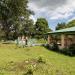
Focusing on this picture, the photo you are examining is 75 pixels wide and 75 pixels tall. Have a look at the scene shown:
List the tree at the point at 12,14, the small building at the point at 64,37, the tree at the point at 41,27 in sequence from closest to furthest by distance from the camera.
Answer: the small building at the point at 64,37, the tree at the point at 12,14, the tree at the point at 41,27

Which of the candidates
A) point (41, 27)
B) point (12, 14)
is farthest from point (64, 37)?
point (41, 27)

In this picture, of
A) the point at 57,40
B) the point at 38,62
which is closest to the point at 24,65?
the point at 38,62

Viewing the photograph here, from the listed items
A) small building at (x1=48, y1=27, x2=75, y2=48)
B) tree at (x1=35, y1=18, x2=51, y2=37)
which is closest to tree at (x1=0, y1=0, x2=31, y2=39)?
small building at (x1=48, y1=27, x2=75, y2=48)

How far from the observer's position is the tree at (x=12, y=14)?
47.0m

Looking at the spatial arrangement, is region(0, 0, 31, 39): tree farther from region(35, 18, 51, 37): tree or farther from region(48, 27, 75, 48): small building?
region(35, 18, 51, 37): tree

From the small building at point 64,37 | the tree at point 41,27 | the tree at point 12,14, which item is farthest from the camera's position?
the tree at point 41,27

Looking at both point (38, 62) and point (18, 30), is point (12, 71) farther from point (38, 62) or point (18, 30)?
point (18, 30)

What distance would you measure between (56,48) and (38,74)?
1721 cm

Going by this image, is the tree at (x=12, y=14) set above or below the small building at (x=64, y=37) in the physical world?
above

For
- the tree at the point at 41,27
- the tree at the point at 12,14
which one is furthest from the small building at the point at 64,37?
the tree at the point at 41,27

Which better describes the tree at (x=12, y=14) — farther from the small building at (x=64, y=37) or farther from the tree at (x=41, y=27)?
the tree at (x=41, y=27)

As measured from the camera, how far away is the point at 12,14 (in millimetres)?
47469

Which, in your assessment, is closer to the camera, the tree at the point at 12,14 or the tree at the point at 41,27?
the tree at the point at 12,14

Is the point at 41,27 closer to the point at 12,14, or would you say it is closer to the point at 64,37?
the point at 12,14
